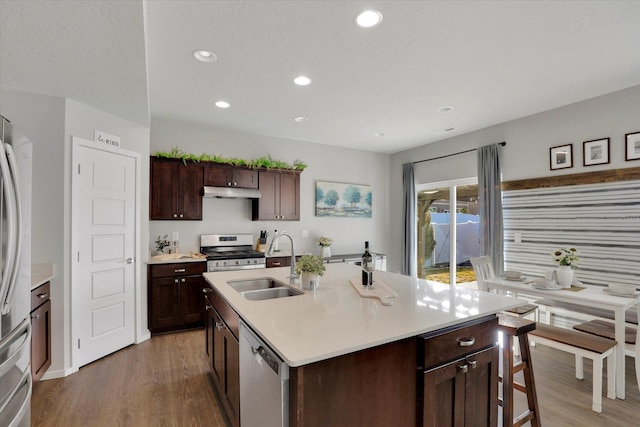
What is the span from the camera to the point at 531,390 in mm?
1987

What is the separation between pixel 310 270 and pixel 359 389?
3.04ft

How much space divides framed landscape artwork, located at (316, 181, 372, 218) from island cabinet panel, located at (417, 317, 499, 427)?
4.05m

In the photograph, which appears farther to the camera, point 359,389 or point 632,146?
point 632,146

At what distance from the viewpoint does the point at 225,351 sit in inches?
80.6

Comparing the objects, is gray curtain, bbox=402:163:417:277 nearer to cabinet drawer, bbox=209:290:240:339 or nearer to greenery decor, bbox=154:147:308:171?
greenery decor, bbox=154:147:308:171

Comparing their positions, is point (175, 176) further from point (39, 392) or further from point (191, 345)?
point (39, 392)

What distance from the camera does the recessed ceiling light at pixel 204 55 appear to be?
98.3 inches

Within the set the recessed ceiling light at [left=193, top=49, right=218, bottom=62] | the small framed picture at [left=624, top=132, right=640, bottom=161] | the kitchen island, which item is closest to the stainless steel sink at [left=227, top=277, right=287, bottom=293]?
the kitchen island

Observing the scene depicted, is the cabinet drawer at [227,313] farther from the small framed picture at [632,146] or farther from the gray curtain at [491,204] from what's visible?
the small framed picture at [632,146]

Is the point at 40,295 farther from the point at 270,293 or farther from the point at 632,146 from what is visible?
the point at 632,146

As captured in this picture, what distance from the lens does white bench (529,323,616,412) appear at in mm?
2258

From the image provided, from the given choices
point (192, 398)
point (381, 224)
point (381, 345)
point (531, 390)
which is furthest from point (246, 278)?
point (381, 224)

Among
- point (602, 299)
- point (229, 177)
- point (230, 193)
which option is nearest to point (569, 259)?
point (602, 299)

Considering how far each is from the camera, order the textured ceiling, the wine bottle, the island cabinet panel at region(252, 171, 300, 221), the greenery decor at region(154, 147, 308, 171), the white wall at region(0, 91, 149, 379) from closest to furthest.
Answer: the textured ceiling
the wine bottle
the white wall at region(0, 91, 149, 379)
the greenery decor at region(154, 147, 308, 171)
the island cabinet panel at region(252, 171, 300, 221)
